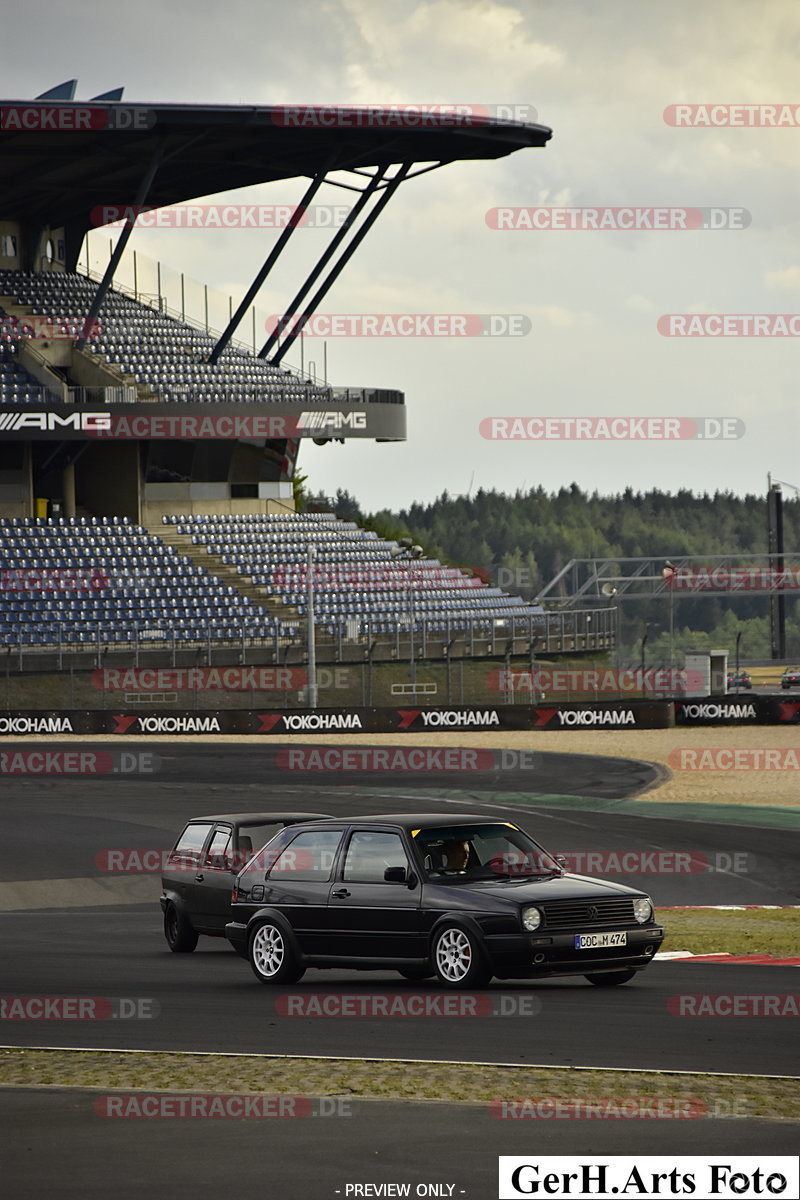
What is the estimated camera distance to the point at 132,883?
20.9m

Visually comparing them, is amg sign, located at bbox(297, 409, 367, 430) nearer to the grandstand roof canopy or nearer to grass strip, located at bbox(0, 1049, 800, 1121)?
the grandstand roof canopy

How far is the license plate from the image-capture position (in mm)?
11117

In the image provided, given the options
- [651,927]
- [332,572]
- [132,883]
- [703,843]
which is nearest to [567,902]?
[651,927]

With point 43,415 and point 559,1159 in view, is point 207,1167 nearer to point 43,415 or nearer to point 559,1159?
point 559,1159

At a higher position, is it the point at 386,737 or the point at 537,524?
the point at 537,524

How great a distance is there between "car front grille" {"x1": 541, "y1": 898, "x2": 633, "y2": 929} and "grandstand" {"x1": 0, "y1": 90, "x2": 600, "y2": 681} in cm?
3449

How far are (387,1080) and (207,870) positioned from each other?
6.29m

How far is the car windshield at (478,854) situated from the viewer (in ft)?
38.4

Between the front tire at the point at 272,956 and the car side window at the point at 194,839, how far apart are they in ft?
7.82

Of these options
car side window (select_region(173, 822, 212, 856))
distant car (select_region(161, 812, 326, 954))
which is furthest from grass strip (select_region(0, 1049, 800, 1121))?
car side window (select_region(173, 822, 212, 856))

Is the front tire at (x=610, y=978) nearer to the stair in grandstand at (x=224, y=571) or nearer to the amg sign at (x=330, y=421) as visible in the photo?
the stair in grandstand at (x=224, y=571)

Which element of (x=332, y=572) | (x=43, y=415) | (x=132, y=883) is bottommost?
(x=132, y=883)

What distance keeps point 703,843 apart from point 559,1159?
17.4m

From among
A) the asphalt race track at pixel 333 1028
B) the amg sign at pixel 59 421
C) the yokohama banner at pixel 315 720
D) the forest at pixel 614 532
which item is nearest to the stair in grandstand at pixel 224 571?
the amg sign at pixel 59 421
